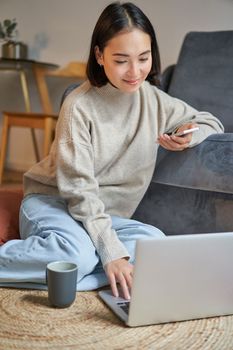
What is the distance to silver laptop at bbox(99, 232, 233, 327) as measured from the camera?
83 centimetres

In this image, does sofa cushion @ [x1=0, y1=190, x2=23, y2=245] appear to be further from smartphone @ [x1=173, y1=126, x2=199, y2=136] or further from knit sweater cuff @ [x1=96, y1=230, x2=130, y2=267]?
smartphone @ [x1=173, y1=126, x2=199, y2=136]

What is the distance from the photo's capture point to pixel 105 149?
1.25 metres

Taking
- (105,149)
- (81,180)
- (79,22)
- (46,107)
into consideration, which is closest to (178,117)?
(105,149)

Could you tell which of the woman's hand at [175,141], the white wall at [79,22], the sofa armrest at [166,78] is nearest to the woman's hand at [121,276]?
the woman's hand at [175,141]

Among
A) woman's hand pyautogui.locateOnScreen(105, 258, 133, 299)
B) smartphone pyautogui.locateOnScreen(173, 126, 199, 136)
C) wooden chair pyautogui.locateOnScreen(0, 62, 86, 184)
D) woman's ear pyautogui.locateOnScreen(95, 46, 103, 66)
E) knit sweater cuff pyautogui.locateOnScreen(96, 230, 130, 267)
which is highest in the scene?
woman's ear pyautogui.locateOnScreen(95, 46, 103, 66)

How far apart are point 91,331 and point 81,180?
15.5 inches

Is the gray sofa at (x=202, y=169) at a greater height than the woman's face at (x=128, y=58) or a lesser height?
lesser

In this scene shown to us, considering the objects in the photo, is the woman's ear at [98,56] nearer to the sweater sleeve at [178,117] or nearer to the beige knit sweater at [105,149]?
the beige knit sweater at [105,149]

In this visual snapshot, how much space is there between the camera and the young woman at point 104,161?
111 cm

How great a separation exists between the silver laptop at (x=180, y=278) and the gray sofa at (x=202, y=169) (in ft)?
1.31

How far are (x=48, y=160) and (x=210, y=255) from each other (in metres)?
0.62

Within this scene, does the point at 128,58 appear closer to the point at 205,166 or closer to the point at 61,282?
the point at 205,166

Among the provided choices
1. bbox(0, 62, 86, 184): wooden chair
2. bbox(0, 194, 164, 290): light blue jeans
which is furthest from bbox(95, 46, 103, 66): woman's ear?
bbox(0, 62, 86, 184): wooden chair

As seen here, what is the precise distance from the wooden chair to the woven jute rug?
1581 mm
